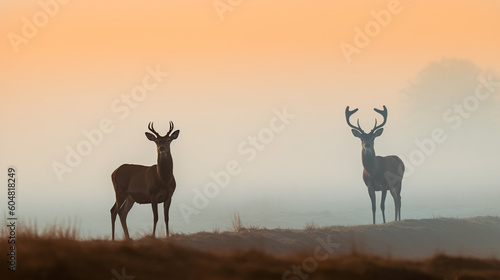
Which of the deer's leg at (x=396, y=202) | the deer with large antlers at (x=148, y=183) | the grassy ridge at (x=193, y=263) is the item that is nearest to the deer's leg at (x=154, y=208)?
the deer with large antlers at (x=148, y=183)

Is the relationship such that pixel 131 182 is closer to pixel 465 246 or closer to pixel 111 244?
pixel 111 244

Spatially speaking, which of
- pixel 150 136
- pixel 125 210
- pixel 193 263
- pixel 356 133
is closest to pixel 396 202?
pixel 356 133

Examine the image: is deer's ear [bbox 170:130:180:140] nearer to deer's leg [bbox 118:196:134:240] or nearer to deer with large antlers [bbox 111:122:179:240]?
deer with large antlers [bbox 111:122:179:240]

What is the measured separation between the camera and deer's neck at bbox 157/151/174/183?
19.6m

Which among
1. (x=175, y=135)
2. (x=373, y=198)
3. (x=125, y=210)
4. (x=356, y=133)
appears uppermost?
(x=356, y=133)

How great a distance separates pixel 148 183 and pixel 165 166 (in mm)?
862

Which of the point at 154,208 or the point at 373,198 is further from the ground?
the point at 373,198

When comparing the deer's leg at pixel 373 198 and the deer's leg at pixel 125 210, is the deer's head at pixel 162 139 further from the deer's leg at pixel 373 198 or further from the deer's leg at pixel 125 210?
the deer's leg at pixel 373 198

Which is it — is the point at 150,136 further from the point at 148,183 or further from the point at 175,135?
the point at 148,183

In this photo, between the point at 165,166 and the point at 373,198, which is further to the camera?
the point at 373,198

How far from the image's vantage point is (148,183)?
65.9 feet

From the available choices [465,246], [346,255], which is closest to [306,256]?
[346,255]

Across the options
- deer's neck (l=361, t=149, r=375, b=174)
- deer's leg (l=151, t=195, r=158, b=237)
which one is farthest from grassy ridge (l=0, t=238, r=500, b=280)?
deer's neck (l=361, t=149, r=375, b=174)

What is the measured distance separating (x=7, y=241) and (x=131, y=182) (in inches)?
268
